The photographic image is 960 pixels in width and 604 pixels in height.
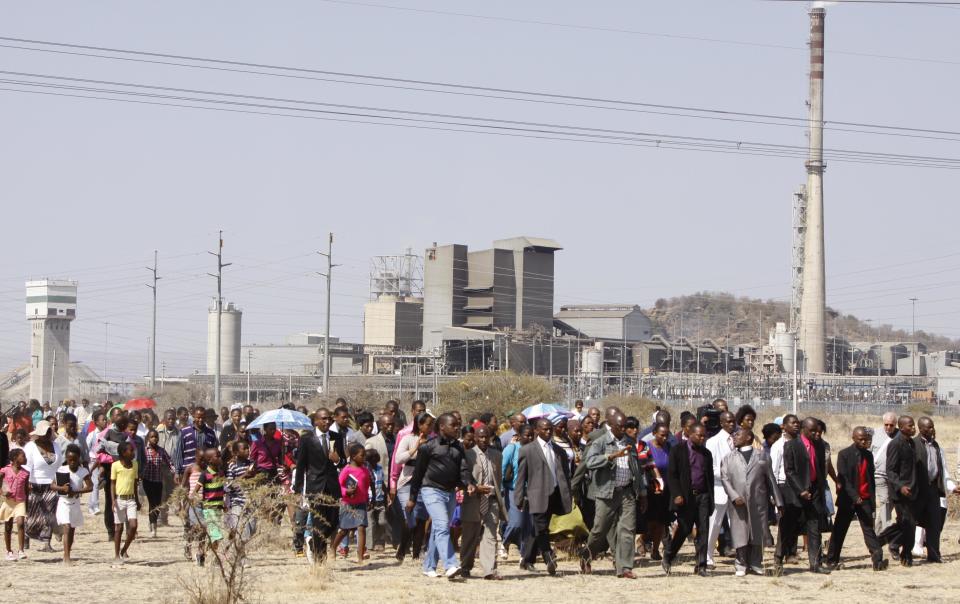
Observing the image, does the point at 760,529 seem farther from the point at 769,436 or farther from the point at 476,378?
the point at 476,378

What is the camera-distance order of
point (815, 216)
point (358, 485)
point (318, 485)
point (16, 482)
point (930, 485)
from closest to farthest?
1. point (318, 485)
2. point (16, 482)
3. point (358, 485)
4. point (930, 485)
5. point (815, 216)

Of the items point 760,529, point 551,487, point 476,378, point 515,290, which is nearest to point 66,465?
point 551,487

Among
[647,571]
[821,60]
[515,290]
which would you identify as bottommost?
[647,571]

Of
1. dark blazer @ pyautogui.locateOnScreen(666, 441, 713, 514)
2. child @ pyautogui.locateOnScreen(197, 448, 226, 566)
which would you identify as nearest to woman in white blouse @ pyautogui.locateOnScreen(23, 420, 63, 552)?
child @ pyautogui.locateOnScreen(197, 448, 226, 566)

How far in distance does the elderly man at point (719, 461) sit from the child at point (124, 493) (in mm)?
6808

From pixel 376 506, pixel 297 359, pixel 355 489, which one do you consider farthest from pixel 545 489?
pixel 297 359

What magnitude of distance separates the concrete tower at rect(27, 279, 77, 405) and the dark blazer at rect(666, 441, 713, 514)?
10827 cm

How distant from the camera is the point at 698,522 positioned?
47.1ft

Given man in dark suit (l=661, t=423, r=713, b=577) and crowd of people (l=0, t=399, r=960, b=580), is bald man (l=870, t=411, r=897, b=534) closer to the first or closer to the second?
crowd of people (l=0, t=399, r=960, b=580)

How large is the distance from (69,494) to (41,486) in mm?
507

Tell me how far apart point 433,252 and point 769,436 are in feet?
306

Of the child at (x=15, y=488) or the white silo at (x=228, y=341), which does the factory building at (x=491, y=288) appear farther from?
the child at (x=15, y=488)

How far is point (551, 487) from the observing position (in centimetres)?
1430

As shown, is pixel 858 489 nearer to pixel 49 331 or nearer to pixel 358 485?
pixel 358 485
